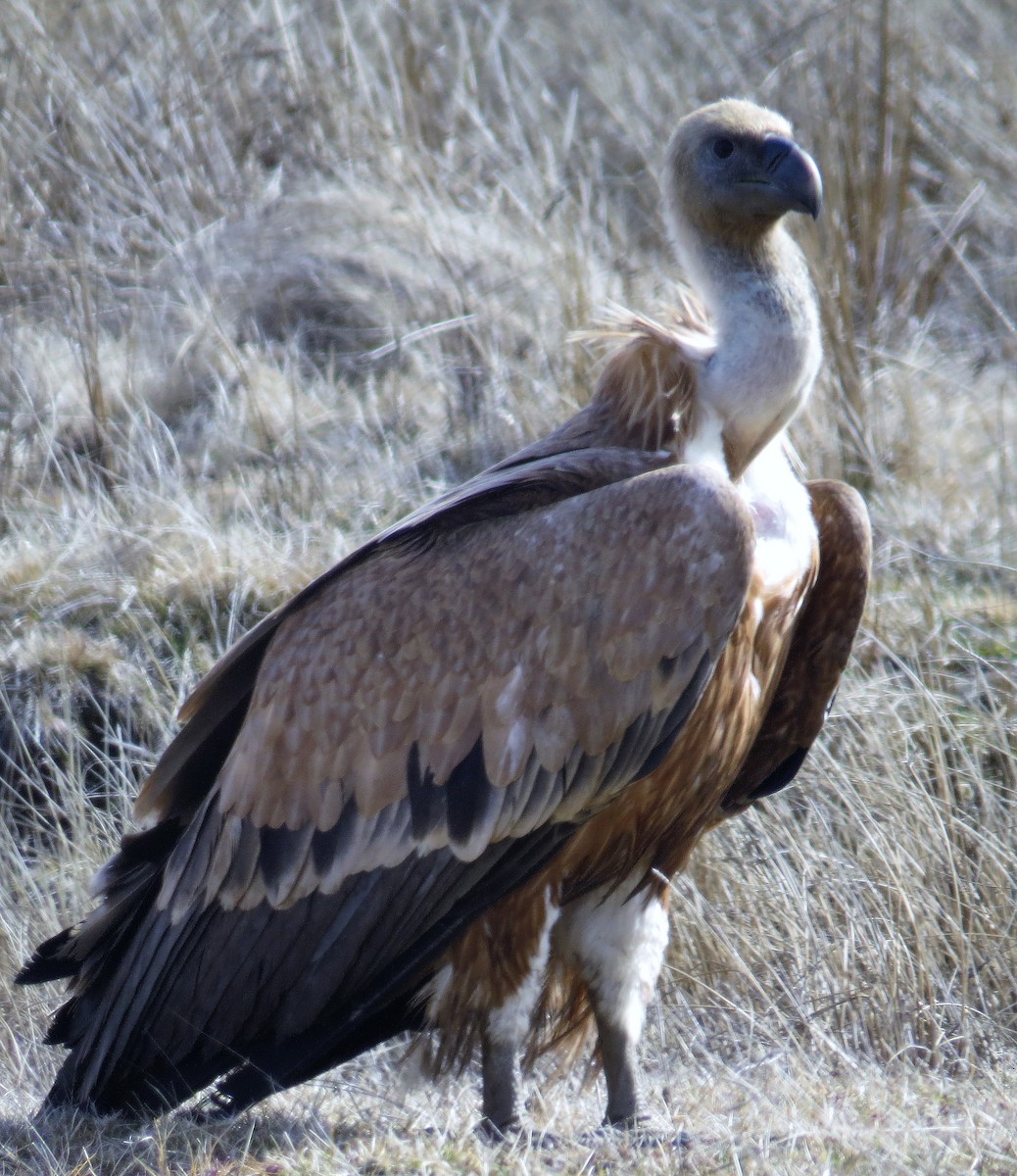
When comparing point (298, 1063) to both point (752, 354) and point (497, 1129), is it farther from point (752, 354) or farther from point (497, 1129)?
point (752, 354)

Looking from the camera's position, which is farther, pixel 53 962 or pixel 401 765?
pixel 53 962

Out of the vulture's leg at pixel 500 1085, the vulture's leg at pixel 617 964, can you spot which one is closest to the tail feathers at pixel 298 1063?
the vulture's leg at pixel 500 1085

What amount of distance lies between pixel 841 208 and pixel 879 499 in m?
1.61

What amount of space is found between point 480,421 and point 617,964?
362 centimetres

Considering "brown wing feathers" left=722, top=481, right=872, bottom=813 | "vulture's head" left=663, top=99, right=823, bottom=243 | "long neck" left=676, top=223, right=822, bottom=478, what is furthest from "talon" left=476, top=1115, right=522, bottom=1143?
"vulture's head" left=663, top=99, right=823, bottom=243

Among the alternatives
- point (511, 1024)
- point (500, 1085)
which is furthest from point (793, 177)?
point (500, 1085)

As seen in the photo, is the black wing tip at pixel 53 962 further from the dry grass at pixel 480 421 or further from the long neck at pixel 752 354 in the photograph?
the long neck at pixel 752 354

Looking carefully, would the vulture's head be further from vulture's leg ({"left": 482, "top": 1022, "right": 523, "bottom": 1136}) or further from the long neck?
vulture's leg ({"left": 482, "top": 1022, "right": 523, "bottom": 1136})

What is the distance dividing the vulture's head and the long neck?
0.08m

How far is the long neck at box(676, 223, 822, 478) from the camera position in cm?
378

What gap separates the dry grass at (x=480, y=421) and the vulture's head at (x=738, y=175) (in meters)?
1.66

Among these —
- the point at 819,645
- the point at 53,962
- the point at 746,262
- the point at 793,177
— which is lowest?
the point at 53,962

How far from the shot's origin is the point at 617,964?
13.1ft

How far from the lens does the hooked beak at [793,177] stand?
3.91 meters
